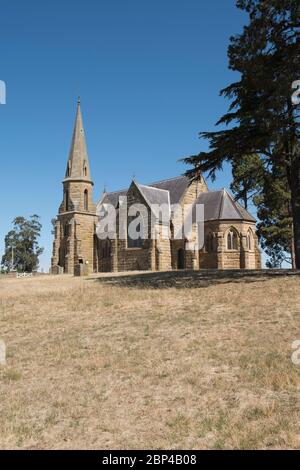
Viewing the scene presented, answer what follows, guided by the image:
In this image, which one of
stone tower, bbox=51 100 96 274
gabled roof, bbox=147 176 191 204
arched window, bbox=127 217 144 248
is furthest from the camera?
stone tower, bbox=51 100 96 274

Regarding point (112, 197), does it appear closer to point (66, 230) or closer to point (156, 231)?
point (66, 230)

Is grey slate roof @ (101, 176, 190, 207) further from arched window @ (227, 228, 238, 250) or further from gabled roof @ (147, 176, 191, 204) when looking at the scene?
arched window @ (227, 228, 238, 250)

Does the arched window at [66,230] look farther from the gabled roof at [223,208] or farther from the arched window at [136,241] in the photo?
the gabled roof at [223,208]

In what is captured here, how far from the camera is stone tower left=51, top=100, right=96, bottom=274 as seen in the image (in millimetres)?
48969

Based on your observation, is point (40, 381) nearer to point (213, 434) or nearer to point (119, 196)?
point (213, 434)

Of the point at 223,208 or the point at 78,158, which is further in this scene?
the point at 78,158

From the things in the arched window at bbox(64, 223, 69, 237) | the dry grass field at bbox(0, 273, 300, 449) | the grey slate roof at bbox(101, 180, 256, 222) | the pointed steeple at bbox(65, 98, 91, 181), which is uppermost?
the pointed steeple at bbox(65, 98, 91, 181)

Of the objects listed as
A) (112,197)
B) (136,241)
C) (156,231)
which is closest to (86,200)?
(112,197)

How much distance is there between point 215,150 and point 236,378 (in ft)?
50.3

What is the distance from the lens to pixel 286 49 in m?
20.1

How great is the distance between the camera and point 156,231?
4153 centimetres

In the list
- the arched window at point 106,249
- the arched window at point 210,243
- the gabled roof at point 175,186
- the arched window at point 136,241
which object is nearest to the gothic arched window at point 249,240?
the arched window at point 210,243

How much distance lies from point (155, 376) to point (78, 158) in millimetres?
45521

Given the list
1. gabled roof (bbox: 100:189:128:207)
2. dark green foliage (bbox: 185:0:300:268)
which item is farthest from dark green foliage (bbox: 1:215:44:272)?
dark green foliage (bbox: 185:0:300:268)
